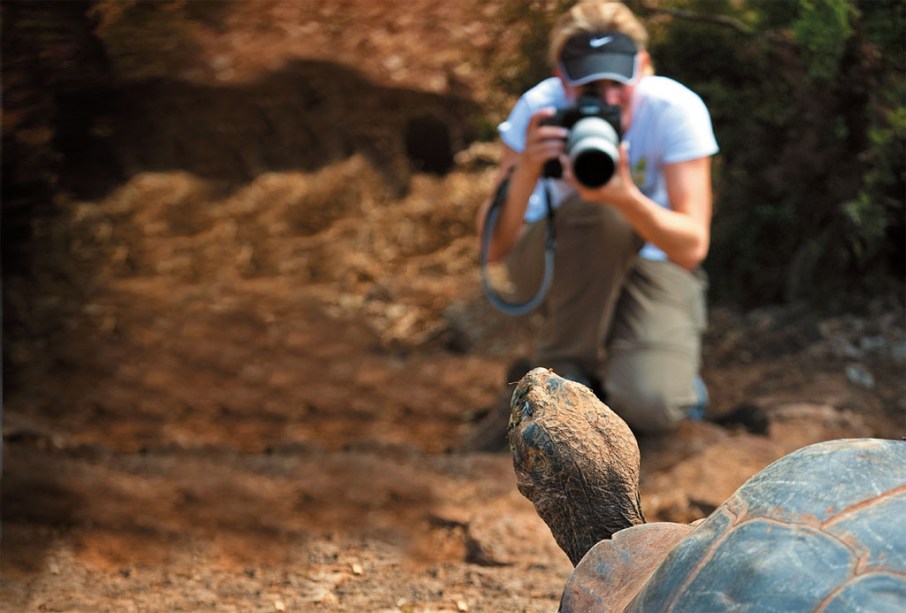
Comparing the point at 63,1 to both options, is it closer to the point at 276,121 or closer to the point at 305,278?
the point at 305,278

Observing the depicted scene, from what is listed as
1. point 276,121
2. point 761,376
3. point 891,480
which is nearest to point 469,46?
point 276,121

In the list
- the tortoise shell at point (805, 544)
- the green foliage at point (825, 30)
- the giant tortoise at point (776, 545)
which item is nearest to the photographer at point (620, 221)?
the green foliage at point (825, 30)

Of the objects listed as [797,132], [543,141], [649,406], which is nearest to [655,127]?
[543,141]

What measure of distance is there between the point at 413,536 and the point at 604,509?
92 cm

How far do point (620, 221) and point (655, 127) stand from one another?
294mm

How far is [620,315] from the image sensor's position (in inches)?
120

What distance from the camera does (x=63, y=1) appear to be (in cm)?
357

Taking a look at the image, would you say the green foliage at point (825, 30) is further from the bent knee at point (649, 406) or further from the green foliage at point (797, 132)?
the bent knee at point (649, 406)

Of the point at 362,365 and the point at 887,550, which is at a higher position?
the point at 887,550

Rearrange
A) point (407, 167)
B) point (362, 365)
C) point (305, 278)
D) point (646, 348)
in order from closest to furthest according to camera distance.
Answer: point (646, 348) → point (362, 365) → point (305, 278) → point (407, 167)

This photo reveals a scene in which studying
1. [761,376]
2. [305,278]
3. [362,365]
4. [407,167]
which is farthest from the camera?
[407,167]

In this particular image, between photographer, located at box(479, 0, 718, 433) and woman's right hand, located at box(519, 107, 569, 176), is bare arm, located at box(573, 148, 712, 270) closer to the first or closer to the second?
photographer, located at box(479, 0, 718, 433)

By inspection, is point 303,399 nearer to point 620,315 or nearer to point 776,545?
point 620,315

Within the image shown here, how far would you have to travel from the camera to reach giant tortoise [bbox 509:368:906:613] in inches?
44.3
